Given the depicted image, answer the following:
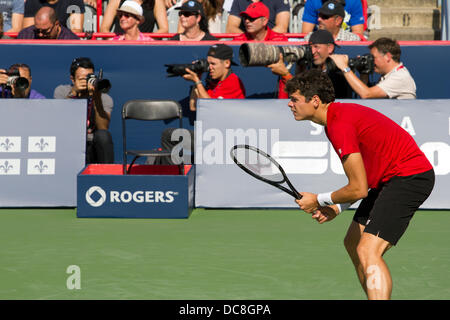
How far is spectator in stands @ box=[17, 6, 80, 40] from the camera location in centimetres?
1216

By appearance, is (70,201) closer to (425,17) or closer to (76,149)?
(76,149)

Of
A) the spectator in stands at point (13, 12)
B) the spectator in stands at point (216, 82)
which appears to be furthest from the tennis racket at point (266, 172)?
the spectator in stands at point (13, 12)

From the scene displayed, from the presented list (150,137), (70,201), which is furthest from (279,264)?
(150,137)

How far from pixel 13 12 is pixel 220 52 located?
443 cm

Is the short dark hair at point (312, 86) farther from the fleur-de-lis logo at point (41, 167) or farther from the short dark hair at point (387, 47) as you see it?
the fleur-de-lis logo at point (41, 167)

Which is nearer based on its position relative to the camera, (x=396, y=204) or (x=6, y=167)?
(x=396, y=204)

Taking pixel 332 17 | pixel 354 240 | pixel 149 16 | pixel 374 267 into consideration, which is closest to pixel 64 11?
pixel 149 16

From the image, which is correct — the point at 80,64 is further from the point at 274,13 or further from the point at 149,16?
the point at 274,13

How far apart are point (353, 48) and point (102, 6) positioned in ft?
18.3

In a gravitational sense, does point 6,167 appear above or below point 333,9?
below

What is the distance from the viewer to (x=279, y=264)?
25.1 ft

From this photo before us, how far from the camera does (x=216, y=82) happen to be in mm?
11383

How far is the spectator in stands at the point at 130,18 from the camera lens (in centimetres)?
1218

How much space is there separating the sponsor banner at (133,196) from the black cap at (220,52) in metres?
1.91
